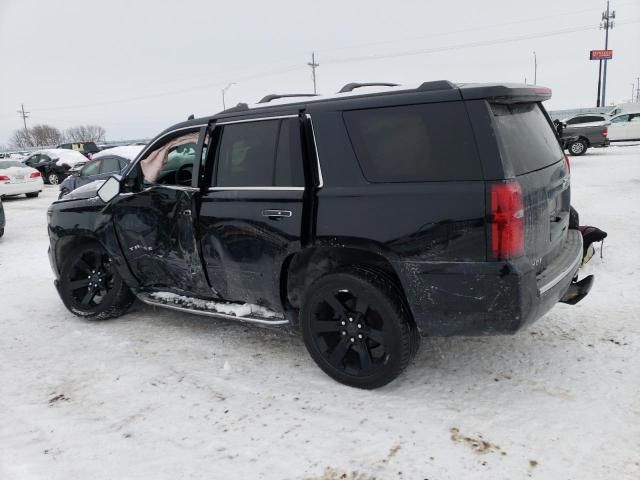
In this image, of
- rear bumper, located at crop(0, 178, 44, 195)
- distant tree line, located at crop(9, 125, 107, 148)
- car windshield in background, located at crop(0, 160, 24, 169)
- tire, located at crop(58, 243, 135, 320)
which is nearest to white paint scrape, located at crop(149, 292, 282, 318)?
tire, located at crop(58, 243, 135, 320)

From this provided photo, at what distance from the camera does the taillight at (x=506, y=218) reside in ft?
9.14

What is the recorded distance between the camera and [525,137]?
3256 mm

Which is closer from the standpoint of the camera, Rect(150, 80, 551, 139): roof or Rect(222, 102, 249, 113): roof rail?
Rect(150, 80, 551, 139): roof

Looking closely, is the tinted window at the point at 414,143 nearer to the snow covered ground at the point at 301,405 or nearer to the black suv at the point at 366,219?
the black suv at the point at 366,219

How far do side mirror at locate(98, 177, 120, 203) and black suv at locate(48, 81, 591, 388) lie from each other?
0.69ft

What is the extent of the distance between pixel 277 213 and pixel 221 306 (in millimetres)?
1018

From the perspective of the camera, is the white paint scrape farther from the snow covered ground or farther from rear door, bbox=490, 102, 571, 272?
rear door, bbox=490, 102, 571, 272

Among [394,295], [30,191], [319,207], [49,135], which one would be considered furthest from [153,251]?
[49,135]

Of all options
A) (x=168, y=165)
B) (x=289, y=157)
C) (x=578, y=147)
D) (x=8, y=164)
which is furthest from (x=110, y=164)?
(x=578, y=147)

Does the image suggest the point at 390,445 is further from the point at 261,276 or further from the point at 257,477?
the point at 261,276

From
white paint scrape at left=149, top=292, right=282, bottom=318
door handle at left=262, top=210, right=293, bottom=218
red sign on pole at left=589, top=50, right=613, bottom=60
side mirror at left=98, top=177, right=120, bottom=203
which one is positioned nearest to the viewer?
door handle at left=262, top=210, right=293, bottom=218

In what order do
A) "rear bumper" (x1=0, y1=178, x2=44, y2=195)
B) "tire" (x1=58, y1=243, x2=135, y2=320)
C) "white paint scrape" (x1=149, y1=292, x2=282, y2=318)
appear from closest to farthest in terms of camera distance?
1. "white paint scrape" (x1=149, y1=292, x2=282, y2=318)
2. "tire" (x1=58, y1=243, x2=135, y2=320)
3. "rear bumper" (x1=0, y1=178, x2=44, y2=195)

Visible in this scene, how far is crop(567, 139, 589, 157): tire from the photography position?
2045cm

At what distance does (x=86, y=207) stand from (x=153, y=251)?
38.4 inches
